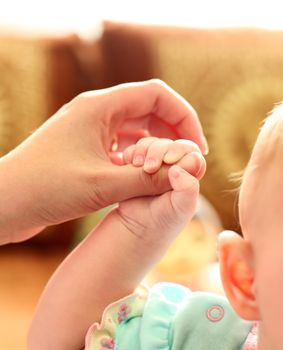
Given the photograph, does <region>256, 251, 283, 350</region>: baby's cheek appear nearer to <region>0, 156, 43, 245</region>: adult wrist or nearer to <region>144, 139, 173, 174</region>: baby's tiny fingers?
<region>144, 139, 173, 174</region>: baby's tiny fingers

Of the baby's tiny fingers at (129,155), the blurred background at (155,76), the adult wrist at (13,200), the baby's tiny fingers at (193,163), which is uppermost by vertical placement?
the baby's tiny fingers at (193,163)

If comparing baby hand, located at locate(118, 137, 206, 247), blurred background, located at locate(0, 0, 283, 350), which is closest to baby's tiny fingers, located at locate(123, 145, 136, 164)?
baby hand, located at locate(118, 137, 206, 247)

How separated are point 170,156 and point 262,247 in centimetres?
15

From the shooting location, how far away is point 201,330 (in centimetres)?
74

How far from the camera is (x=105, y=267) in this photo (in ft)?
2.48

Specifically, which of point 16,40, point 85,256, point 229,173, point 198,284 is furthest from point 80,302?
point 16,40

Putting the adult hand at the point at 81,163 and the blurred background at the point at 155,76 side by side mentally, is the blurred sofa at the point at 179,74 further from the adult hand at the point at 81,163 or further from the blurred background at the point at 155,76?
the adult hand at the point at 81,163

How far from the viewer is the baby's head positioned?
59 cm

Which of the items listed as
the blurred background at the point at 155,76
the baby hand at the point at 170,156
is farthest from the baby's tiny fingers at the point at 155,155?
the blurred background at the point at 155,76

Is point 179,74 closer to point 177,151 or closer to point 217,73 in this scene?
point 217,73

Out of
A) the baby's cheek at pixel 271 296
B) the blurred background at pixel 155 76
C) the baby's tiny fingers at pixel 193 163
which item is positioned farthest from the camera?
the blurred background at pixel 155 76

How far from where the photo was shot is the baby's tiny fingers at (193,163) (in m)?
0.69

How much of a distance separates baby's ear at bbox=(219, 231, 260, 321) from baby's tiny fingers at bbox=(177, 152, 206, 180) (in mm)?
77

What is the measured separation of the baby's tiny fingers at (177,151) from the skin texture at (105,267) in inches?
1.1
